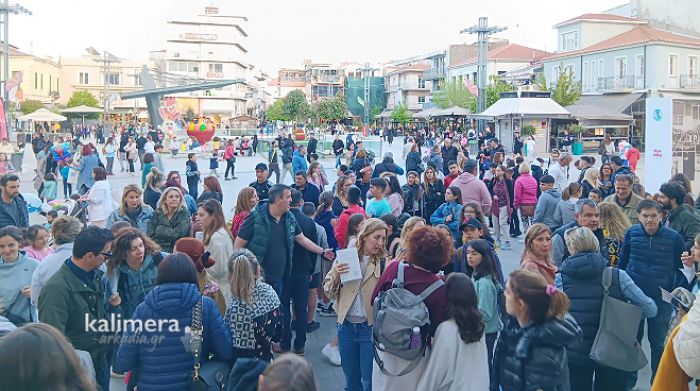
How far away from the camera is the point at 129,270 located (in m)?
5.25

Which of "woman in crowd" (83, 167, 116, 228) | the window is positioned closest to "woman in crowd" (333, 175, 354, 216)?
"woman in crowd" (83, 167, 116, 228)

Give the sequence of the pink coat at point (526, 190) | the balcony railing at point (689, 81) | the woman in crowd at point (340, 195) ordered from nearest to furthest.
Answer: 1. the woman in crowd at point (340, 195)
2. the pink coat at point (526, 190)
3. the balcony railing at point (689, 81)

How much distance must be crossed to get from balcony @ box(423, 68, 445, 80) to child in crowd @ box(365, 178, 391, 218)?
271 ft

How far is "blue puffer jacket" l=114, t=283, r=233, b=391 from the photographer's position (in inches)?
162

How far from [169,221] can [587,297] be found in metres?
4.21

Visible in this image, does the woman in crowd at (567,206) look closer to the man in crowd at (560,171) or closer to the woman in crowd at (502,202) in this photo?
the woman in crowd at (502,202)

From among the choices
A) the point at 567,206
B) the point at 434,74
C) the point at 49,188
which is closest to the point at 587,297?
the point at 567,206

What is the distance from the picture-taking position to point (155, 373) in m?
4.11

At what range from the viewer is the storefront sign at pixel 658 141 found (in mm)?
11211

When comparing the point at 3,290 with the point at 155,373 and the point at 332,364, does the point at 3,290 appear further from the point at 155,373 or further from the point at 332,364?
the point at 332,364

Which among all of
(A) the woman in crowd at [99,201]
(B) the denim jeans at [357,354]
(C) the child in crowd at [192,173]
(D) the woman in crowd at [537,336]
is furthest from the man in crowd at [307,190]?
(D) the woman in crowd at [537,336]

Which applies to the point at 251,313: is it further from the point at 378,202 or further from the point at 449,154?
the point at 449,154

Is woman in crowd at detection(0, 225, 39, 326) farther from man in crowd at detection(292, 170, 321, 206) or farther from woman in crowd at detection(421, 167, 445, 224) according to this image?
woman in crowd at detection(421, 167, 445, 224)

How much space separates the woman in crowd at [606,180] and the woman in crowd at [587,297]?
249 inches
